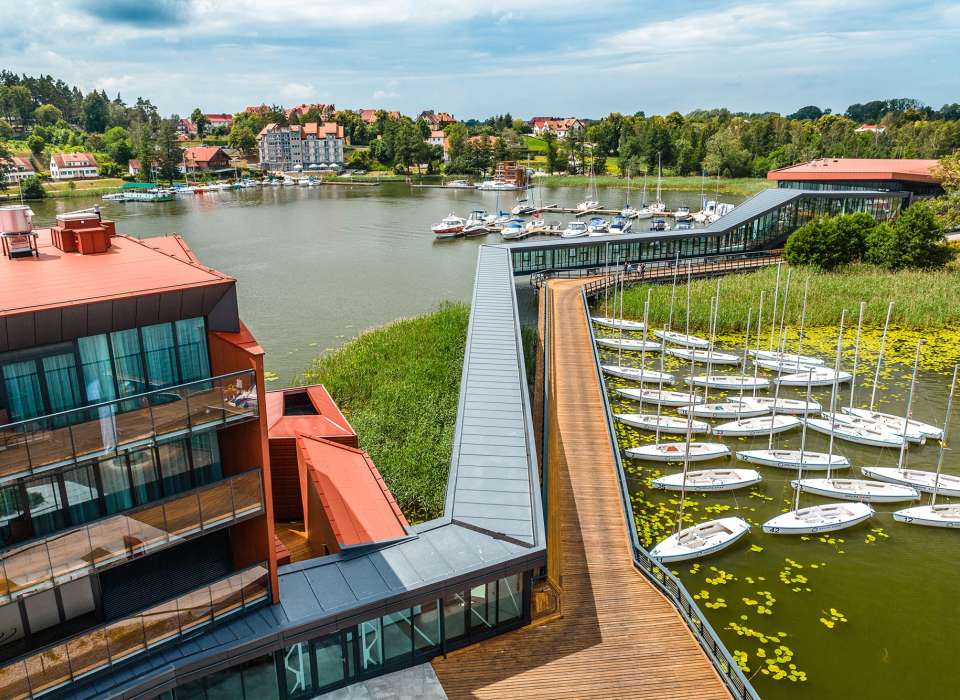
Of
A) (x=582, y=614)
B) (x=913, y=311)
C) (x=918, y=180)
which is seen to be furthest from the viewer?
(x=918, y=180)

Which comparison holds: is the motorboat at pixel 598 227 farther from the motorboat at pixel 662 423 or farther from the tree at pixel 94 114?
the tree at pixel 94 114

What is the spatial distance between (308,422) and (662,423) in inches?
586

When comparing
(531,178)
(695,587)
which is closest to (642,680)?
(695,587)

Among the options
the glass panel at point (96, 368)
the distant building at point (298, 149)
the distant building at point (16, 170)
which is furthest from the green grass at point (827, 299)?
the distant building at point (298, 149)

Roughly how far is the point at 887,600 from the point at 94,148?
175 m

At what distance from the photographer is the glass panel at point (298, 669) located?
43.4 ft

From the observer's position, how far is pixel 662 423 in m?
29.4

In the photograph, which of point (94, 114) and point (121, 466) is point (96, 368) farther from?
point (94, 114)

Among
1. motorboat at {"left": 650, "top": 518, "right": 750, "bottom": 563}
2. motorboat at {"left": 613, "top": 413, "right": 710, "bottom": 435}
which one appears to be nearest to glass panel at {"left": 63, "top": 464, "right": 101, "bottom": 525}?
motorboat at {"left": 650, "top": 518, "right": 750, "bottom": 563}

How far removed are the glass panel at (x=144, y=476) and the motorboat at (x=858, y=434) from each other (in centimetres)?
2492

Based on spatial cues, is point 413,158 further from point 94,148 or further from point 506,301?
point 506,301

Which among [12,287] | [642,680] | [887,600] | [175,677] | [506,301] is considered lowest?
[887,600]

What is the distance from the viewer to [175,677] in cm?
1176

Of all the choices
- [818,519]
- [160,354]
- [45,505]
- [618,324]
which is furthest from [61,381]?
[618,324]
